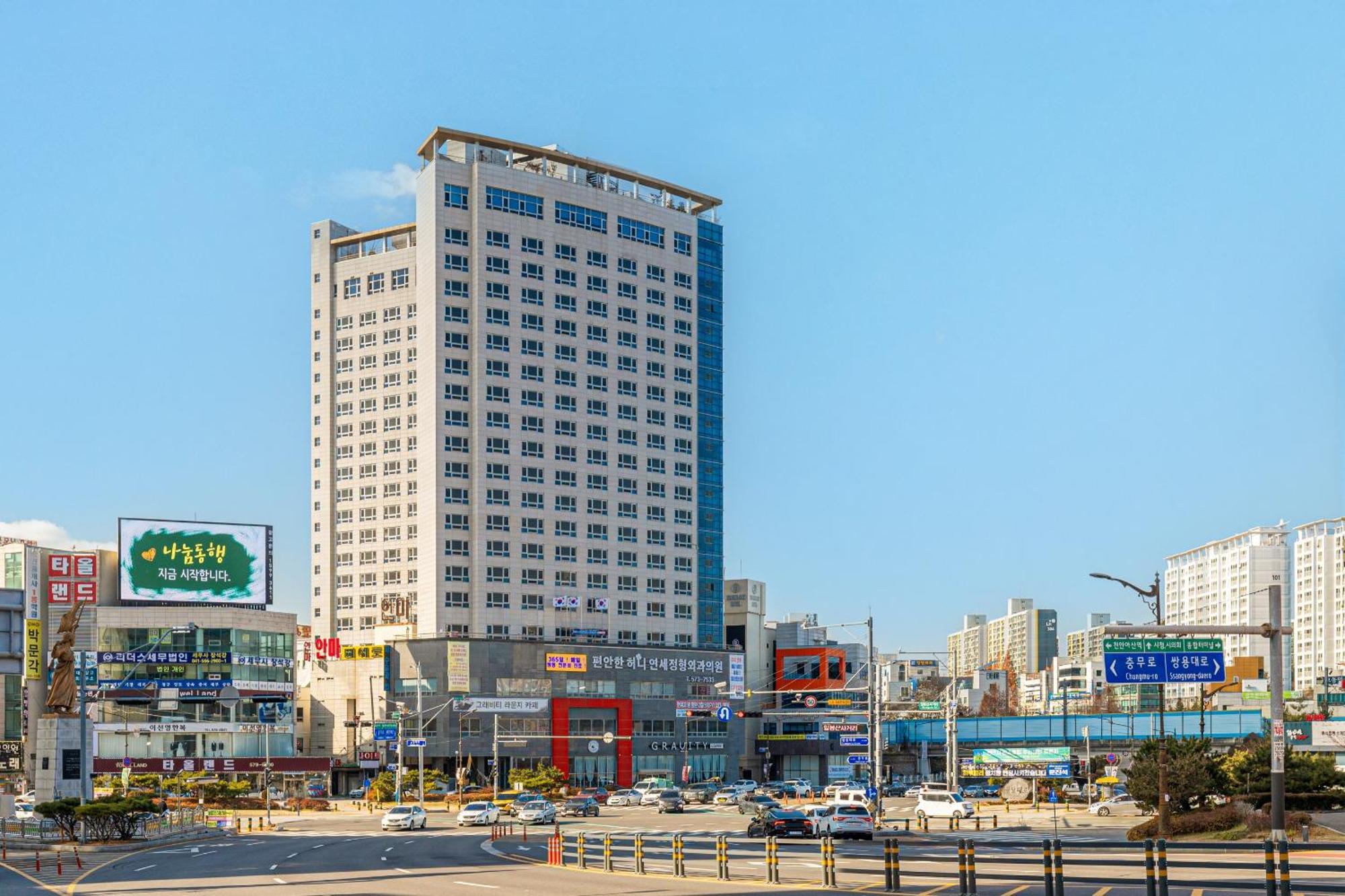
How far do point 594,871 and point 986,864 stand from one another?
42.2 feet

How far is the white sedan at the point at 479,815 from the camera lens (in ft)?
289

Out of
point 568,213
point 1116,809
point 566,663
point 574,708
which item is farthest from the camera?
point 568,213

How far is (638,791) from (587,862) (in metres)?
65.5

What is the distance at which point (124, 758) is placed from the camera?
134500 millimetres

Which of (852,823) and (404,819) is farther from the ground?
(852,823)

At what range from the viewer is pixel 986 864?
163ft

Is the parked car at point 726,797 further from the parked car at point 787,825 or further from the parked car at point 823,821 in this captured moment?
the parked car at point 787,825

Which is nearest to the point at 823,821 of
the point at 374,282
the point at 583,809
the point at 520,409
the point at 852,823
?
the point at 852,823

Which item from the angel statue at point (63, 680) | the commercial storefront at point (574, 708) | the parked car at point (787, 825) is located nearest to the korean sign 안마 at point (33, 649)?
the commercial storefront at point (574, 708)

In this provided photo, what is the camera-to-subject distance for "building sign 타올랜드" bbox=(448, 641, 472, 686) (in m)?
146

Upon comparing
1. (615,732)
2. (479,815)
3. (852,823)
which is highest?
(852,823)

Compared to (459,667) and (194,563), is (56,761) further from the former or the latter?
(459,667)

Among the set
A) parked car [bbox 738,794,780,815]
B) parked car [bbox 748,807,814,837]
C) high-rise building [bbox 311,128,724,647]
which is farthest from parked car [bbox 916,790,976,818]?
high-rise building [bbox 311,128,724,647]

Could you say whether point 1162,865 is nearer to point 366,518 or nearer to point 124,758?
point 124,758
